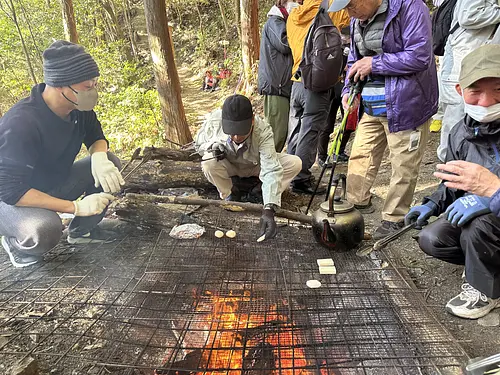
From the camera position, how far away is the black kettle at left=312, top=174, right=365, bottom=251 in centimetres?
267

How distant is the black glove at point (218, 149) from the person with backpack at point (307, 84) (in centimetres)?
101

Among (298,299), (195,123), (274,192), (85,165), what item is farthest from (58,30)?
(298,299)

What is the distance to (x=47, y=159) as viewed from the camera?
2.98 m

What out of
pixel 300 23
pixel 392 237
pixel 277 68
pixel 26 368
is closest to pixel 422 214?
pixel 392 237

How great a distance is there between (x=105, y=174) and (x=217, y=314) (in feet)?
5.41

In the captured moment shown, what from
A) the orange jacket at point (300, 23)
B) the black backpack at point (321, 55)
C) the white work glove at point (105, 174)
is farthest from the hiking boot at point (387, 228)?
the white work glove at point (105, 174)

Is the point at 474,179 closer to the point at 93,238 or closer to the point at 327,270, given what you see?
the point at 327,270

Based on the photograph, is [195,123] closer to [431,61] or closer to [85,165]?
[85,165]

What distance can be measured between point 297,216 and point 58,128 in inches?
87.1

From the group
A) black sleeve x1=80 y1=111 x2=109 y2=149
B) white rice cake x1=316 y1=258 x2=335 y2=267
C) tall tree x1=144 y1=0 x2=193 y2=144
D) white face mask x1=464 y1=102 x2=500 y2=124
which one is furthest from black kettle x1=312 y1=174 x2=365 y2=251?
tall tree x1=144 y1=0 x2=193 y2=144

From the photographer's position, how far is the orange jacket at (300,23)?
3783 millimetres

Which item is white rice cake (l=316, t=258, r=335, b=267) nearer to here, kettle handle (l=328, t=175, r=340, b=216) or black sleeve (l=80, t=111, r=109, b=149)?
kettle handle (l=328, t=175, r=340, b=216)

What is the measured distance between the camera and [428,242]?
2424 millimetres

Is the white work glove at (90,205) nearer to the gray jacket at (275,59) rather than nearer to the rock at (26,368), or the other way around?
the rock at (26,368)
